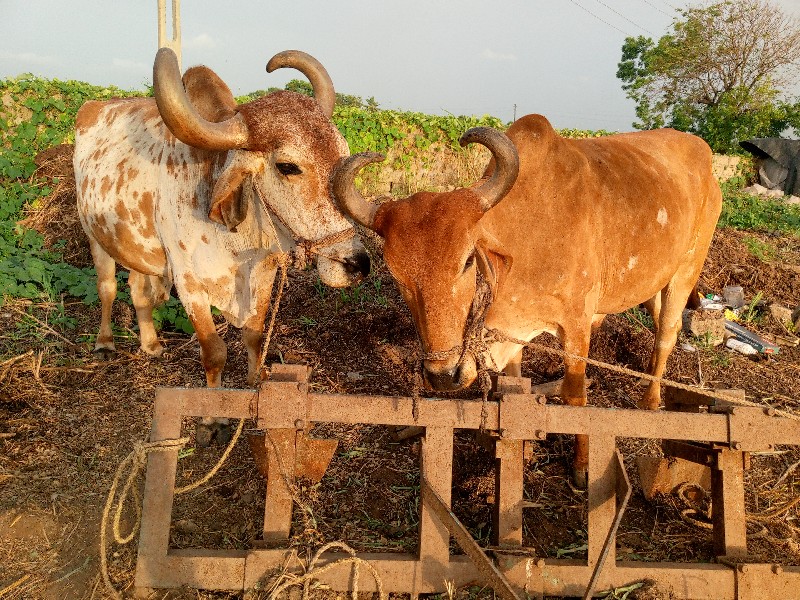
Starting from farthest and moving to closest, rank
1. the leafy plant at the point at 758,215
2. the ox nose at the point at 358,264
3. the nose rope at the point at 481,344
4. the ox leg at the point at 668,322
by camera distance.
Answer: the leafy plant at the point at 758,215 → the ox leg at the point at 668,322 → the ox nose at the point at 358,264 → the nose rope at the point at 481,344

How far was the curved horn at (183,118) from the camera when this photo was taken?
3.45 metres

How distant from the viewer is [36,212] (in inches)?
358

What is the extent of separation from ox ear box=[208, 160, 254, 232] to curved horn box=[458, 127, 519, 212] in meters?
1.29

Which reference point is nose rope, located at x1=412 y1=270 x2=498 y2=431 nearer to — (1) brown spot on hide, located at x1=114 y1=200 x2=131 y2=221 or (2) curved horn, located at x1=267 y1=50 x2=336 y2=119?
(2) curved horn, located at x1=267 y1=50 x2=336 y2=119

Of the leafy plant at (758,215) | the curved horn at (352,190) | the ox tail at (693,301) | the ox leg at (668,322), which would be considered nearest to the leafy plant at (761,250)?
the leafy plant at (758,215)

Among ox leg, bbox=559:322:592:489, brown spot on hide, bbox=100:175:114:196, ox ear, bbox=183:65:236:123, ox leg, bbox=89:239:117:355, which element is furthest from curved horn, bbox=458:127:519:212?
ox leg, bbox=89:239:117:355

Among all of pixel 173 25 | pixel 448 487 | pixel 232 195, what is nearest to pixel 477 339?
pixel 448 487

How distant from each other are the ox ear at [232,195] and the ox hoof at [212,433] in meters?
1.33

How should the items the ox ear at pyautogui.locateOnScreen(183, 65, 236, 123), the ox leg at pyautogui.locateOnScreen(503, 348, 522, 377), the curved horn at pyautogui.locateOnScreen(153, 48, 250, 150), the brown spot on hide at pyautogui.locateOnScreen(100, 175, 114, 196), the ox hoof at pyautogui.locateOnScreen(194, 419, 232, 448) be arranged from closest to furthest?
the curved horn at pyautogui.locateOnScreen(153, 48, 250, 150) → the ox ear at pyautogui.locateOnScreen(183, 65, 236, 123) → the ox hoof at pyautogui.locateOnScreen(194, 419, 232, 448) → the ox leg at pyautogui.locateOnScreen(503, 348, 522, 377) → the brown spot on hide at pyautogui.locateOnScreen(100, 175, 114, 196)

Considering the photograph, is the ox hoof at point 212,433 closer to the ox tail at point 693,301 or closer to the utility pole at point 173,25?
the ox tail at point 693,301

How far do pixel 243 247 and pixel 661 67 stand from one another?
3279 cm

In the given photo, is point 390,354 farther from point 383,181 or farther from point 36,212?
point 383,181

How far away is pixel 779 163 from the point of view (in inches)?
884

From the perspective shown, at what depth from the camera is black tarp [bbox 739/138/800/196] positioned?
22062mm
